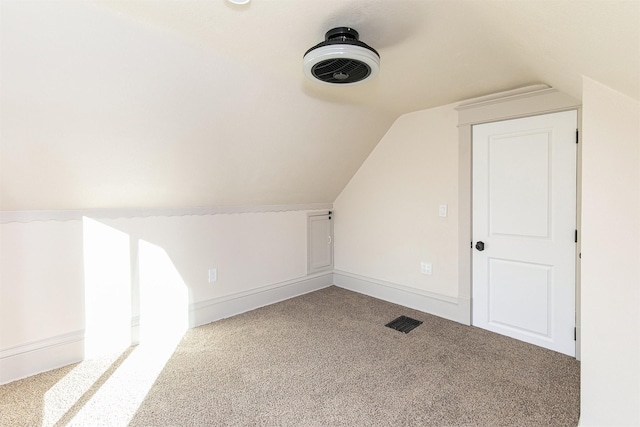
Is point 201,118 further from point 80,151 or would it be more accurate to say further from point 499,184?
point 499,184

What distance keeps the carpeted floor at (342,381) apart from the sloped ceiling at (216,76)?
52.6 inches

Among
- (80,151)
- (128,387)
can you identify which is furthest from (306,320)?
(80,151)

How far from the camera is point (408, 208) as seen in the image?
3.53 m

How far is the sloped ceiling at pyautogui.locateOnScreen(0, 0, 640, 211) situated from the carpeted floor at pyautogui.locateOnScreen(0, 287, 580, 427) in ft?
4.38

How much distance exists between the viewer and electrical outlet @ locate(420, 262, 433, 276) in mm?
3381

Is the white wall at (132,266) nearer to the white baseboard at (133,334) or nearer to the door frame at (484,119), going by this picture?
the white baseboard at (133,334)

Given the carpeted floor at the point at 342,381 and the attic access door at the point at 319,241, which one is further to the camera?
the attic access door at the point at 319,241

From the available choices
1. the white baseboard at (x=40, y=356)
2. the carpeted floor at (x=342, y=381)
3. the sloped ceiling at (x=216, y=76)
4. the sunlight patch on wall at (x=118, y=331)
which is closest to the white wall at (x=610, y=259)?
the sloped ceiling at (x=216, y=76)

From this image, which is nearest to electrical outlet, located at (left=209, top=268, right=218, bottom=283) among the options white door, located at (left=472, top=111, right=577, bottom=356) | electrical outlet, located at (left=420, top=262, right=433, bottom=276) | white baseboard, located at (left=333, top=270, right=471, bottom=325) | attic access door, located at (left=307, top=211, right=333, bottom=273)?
attic access door, located at (left=307, top=211, right=333, bottom=273)

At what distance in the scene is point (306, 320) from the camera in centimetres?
322

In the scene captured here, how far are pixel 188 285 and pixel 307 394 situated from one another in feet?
5.43

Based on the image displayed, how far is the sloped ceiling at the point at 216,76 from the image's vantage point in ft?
4.76

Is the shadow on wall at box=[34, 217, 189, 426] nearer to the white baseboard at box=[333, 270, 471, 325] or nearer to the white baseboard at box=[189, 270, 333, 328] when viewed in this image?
the white baseboard at box=[189, 270, 333, 328]

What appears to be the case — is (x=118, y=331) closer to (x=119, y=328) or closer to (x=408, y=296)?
(x=119, y=328)
